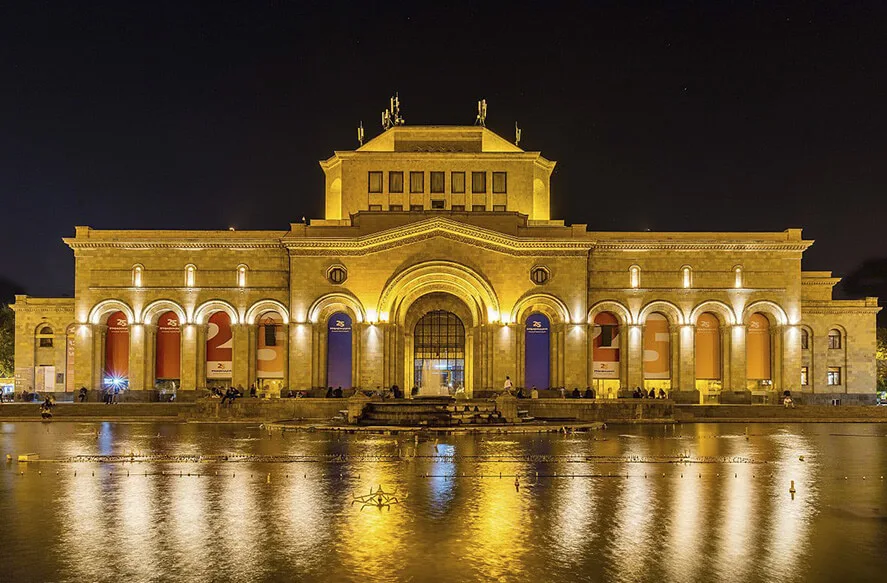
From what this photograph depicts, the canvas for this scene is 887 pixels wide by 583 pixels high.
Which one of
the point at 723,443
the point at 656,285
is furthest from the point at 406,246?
the point at 723,443

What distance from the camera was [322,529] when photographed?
12750 mm

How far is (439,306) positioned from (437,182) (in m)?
8.15

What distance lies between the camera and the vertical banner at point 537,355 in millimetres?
46375

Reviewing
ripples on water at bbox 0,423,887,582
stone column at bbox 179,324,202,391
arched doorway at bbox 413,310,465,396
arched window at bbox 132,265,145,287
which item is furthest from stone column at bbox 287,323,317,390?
ripples on water at bbox 0,423,887,582

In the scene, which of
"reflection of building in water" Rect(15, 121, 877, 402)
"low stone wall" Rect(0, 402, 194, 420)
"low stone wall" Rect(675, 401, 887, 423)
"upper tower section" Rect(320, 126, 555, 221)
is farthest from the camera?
"upper tower section" Rect(320, 126, 555, 221)

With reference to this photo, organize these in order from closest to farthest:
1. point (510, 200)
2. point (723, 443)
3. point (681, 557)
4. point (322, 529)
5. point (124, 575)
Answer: point (124, 575) → point (681, 557) → point (322, 529) → point (723, 443) → point (510, 200)

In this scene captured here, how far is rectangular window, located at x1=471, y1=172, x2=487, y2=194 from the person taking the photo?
5188 centimetres

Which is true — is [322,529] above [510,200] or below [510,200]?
below

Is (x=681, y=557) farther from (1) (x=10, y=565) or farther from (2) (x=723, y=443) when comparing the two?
(2) (x=723, y=443)

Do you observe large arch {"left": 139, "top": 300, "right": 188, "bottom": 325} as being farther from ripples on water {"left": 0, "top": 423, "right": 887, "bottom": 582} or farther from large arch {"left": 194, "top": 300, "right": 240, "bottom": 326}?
ripples on water {"left": 0, "top": 423, "right": 887, "bottom": 582}

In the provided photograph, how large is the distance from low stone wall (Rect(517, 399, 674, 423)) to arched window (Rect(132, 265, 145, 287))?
2429 cm

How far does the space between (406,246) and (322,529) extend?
3430 centimetres

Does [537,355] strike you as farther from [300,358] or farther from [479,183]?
[300,358]

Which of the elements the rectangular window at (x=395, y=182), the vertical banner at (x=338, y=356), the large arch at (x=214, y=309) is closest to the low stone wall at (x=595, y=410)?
the vertical banner at (x=338, y=356)
